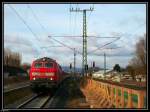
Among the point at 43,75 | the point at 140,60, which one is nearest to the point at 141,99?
the point at 43,75

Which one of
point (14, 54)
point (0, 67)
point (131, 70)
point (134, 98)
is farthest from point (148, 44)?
point (14, 54)

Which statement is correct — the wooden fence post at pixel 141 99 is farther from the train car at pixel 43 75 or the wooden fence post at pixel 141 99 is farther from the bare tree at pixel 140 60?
the bare tree at pixel 140 60

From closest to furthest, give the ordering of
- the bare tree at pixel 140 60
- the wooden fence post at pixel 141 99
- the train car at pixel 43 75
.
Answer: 1. the wooden fence post at pixel 141 99
2. the train car at pixel 43 75
3. the bare tree at pixel 140 60

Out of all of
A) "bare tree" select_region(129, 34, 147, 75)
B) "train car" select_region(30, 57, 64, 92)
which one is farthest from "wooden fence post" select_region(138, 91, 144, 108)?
"bare tree" select_region(129, 34, 147, 75)

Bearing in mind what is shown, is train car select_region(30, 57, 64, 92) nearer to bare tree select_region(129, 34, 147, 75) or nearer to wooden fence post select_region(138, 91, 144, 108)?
wooden fence post select_region(138, 91, 144, 108)

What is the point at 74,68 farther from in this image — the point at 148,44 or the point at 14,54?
the point at 148,44

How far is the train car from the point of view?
2694 centimetres

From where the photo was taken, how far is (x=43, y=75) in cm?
2727

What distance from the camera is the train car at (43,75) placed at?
2694cm

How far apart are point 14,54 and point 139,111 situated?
94636 mm

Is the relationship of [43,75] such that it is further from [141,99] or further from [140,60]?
[140,60]

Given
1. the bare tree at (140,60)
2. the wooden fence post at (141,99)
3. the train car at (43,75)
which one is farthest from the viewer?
the bare tree at (140,60)

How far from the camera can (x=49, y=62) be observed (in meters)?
28.0

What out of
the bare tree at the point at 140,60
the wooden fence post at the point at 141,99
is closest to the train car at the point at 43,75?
the wooden fence post at the point at 141,99
